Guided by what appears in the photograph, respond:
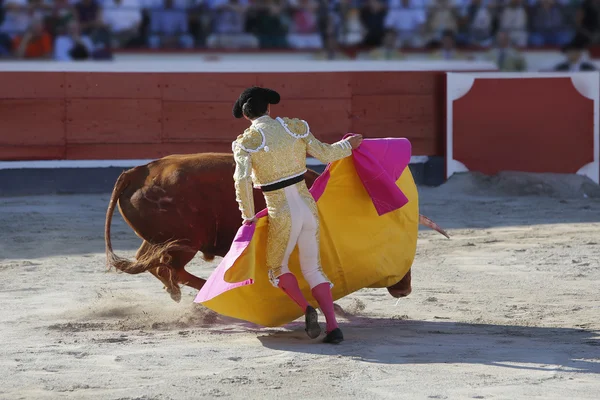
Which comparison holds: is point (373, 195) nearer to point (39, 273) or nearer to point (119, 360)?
point (119, 360)

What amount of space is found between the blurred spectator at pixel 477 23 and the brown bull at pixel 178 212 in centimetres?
821

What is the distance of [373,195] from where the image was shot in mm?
4305

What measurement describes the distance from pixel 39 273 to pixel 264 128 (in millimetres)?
2116

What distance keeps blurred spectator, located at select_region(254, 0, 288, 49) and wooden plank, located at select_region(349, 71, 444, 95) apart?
10.8 feet

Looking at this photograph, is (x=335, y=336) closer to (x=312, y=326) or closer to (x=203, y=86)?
(x=312, y=326)

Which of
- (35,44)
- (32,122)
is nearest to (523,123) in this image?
(32,122)

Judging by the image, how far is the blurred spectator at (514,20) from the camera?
12625 mm

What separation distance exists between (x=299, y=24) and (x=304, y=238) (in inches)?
339

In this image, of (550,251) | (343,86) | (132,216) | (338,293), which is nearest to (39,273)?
(132,216)

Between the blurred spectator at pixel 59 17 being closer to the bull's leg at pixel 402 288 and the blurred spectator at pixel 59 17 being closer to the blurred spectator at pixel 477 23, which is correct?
the blurred spectator at pixel 477 23

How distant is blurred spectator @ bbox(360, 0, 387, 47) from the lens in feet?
39.8

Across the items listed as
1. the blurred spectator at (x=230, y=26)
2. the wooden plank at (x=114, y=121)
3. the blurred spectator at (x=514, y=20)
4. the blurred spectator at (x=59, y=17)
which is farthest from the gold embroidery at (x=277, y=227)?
the blurred spectator at (x=514, y=20)

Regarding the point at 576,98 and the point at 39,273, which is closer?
the point at 39,273

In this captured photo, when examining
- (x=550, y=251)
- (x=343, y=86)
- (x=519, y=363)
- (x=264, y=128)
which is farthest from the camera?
(x=343, y=86)
